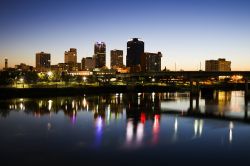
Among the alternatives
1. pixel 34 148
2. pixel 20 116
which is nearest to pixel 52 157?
pixel 34 148

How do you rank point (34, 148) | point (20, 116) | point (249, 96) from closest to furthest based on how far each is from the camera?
point (34, 148) < point (20, 116) < point (249, 96)

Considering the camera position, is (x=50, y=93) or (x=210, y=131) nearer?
(x=210, y=131)

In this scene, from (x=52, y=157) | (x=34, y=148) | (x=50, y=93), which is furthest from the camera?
(x=50, y=93)

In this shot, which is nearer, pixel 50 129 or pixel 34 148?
pixel 34 148

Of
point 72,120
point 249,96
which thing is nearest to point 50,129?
point 72,120

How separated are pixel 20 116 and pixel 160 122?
816 inches

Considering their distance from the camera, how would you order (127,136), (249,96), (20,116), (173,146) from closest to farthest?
1. (173,146)
2. (127,136)
3. (20,116)
4. (249,96)

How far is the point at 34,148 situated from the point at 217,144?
16.3m

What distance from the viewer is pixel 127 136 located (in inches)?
1420

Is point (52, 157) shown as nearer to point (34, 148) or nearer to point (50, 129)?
point (34, 148)

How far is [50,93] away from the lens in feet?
335

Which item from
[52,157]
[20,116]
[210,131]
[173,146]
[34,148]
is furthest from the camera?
[20,116]

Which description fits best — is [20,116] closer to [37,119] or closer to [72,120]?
[37,119]

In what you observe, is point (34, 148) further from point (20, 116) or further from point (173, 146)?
point (20, 116)
